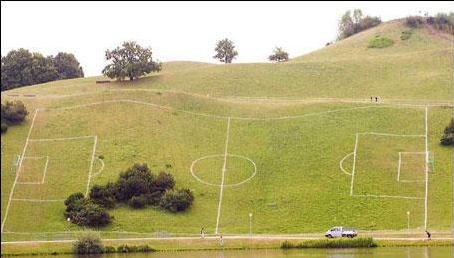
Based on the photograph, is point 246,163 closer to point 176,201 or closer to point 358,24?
point 176,201

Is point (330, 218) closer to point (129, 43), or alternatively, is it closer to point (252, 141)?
point (252, 141)

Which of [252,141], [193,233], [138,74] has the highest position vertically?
[138,74]

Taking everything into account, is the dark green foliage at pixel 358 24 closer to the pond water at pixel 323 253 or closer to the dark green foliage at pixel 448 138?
the dark green foliage at pixel 448 138

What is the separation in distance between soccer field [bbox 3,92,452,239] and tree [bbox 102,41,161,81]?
59.4 feet

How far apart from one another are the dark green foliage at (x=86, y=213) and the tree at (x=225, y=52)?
9463 cm

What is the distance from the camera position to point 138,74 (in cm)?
13675

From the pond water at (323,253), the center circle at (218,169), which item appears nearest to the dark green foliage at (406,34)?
the center circle at (218,169)

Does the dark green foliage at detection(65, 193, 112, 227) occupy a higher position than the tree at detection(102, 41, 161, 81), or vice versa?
the tree at detection(102, 41, 161, 81)

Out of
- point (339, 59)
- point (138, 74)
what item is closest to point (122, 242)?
point (138, 74)

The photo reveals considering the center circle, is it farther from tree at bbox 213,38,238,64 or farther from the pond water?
tree at bbox 213,38,238,64

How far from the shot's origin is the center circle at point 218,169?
3719 inches

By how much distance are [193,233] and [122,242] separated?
38.0 ft

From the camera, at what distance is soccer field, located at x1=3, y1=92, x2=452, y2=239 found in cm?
8338

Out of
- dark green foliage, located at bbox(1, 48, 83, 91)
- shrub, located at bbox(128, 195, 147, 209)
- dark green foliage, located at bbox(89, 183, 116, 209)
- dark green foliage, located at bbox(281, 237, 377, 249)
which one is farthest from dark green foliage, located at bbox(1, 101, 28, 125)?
dark green foliage, located at bbox(281, 237, 377, 249)
